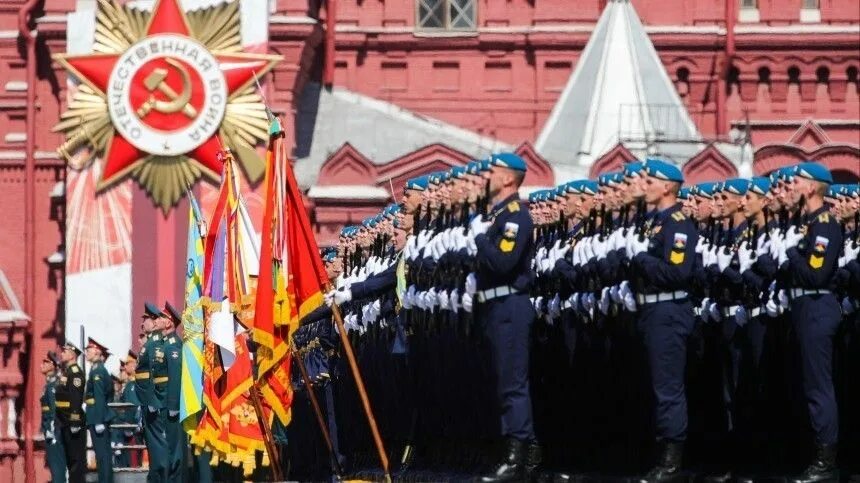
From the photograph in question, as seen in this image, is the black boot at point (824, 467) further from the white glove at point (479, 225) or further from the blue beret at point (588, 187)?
the blue beret at point (588, 187)

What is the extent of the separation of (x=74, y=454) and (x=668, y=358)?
32.6ft

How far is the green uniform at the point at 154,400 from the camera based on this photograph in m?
19.5

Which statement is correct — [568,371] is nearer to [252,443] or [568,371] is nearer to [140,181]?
[252,443]

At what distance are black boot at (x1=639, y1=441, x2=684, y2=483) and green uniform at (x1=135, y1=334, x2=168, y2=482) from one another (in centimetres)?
709

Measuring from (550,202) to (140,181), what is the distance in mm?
11502

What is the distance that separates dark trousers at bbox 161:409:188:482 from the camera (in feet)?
64.1

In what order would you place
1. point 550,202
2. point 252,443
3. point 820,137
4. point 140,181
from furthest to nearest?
point 820,137 < point 140,181 < point 252,443 < point 550,202

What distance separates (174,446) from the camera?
1961 centimetres

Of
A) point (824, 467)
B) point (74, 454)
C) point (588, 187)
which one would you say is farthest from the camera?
point (74, 454)

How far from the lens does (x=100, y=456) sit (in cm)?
2164

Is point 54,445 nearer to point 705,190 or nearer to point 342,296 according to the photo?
point 342,296

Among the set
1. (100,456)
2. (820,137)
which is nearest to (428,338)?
(100,456)

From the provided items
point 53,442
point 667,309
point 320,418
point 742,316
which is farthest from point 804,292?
point 53,442

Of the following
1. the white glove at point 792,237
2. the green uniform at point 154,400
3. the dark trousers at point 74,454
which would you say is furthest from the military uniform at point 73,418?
the white glove at point 792,237
